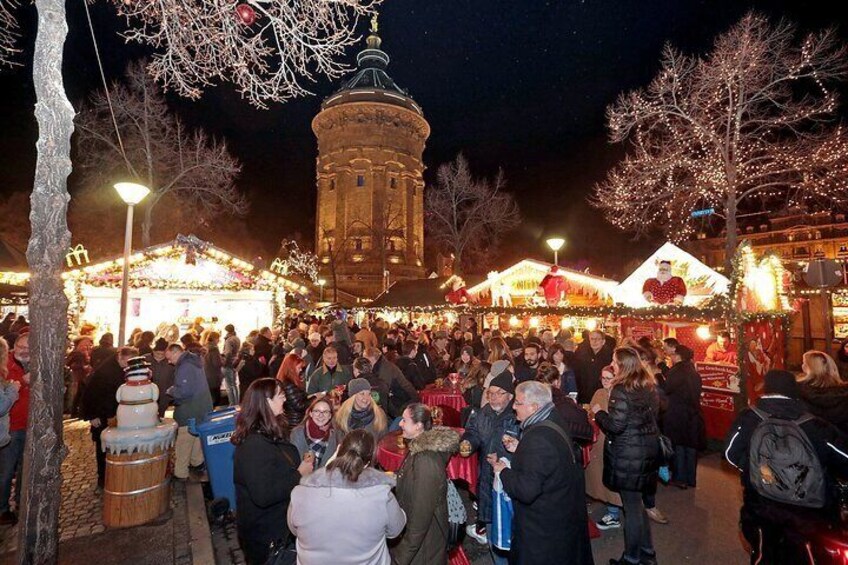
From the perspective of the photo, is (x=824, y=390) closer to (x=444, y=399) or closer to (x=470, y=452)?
(x=470, y=452)

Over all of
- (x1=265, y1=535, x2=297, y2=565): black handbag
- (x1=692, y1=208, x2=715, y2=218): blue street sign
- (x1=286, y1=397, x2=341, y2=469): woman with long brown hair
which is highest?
(x1=692, y1=208, x2=715, y2=218): blue street sign

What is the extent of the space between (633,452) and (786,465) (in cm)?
122

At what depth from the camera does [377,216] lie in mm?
43438

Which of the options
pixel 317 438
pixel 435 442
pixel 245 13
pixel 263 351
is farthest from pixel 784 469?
pixel 263 351

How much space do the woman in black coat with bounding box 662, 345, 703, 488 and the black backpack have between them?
3068 mm

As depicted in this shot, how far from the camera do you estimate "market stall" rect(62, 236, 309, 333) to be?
541 inches

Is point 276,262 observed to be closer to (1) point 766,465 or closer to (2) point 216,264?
(2) point 216,264

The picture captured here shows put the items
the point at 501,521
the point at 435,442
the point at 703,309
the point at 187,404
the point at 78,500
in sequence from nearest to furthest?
1. the point at 435,442
2. the point at 501,521
3. the point at 78,500
4. the point at 187,404
5. the point at 703,309

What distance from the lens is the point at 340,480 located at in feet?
8.14

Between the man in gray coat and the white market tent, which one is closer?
the man in gray coat

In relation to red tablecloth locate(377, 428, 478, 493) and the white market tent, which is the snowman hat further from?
the white market tent

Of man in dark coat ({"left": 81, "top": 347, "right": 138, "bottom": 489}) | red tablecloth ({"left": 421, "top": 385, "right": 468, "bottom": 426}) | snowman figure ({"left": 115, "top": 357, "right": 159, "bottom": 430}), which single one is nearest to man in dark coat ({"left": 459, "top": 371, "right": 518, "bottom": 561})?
red tablecloth ({"left": 421, "top": 385, "right": 468, "bottom": 426})

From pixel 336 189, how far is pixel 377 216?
5.44 m

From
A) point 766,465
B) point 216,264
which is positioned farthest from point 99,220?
point 766,465
